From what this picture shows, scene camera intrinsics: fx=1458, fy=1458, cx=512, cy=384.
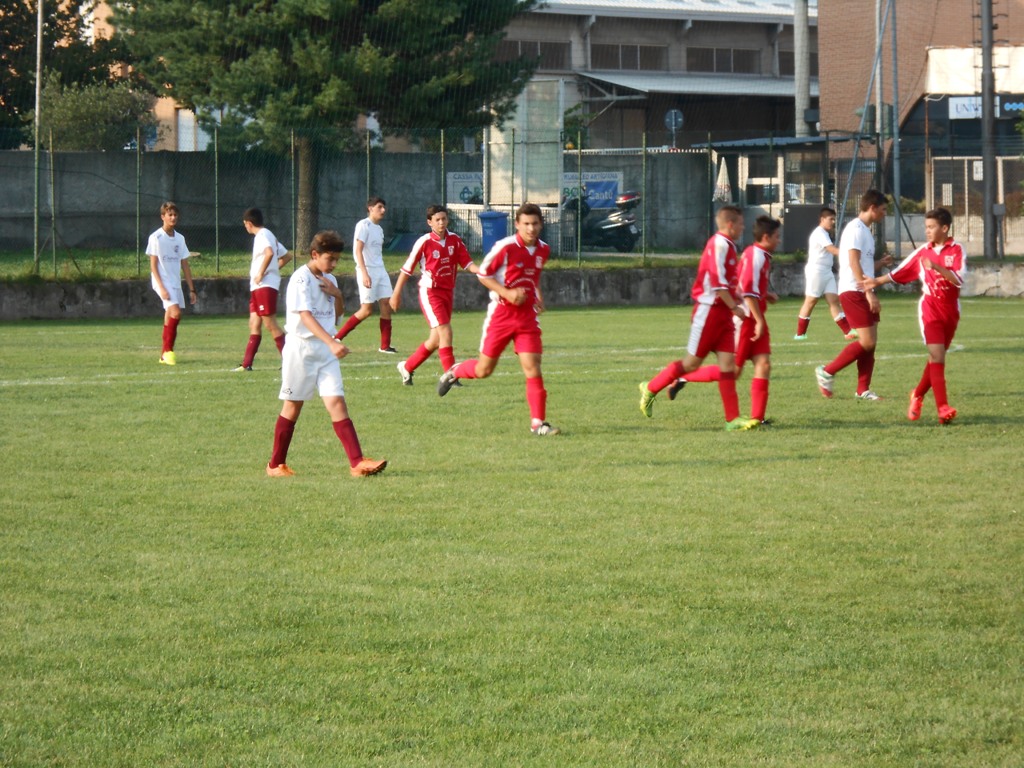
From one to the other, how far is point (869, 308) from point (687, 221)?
23262 millimetres

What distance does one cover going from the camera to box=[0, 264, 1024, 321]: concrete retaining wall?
25156 millimetres

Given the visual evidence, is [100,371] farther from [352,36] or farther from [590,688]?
[352,36]

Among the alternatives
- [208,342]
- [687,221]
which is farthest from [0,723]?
[687,221]

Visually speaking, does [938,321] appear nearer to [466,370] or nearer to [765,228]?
[765,228]

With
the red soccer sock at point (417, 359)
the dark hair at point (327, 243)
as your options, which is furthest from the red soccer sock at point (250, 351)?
the dark hair at point (327, 243)

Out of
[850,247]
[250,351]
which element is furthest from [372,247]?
[850,247]

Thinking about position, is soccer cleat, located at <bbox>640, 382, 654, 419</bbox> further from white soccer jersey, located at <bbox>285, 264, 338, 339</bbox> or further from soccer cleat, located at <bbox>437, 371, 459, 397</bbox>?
white soccer jersey, located at <bbox>285, 264, 338, 339</bbox>

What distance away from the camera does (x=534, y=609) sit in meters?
6.10

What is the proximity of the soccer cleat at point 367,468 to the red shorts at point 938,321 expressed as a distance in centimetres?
501

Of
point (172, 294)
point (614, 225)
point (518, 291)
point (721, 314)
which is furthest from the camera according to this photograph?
point (614, 225)

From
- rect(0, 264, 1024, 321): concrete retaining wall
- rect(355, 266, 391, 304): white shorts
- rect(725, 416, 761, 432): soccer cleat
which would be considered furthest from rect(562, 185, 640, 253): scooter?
rect(725, 416, 761, 432): soccer cleat

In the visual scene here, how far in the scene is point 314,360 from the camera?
9.51 meters

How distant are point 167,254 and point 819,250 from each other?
27.8 feet

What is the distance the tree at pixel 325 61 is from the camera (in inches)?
1264
